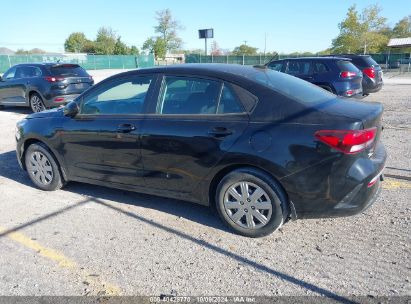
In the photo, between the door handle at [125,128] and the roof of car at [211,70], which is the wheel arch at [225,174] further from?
the door handle at [125,128]

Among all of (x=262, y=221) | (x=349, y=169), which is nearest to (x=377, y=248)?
(x=349, y=169)

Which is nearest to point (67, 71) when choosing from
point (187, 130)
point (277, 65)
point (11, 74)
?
point (11, 74)

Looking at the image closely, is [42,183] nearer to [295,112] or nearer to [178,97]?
[178,97]

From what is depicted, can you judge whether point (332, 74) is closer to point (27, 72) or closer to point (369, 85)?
point (369, 85)

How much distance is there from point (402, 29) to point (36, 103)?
3329 inches

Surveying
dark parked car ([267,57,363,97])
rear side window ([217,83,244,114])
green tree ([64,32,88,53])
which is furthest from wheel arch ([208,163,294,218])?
green tree ([64,32,88,53])

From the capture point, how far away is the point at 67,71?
11.2 metres

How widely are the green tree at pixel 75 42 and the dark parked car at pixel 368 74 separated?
9655 centimetres

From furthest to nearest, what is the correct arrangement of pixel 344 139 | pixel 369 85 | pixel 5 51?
pixel 5 51, pixel 369 85, pixel 344 139

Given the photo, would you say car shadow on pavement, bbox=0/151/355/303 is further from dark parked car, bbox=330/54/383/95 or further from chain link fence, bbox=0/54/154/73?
chain link fence, bbox=0/54/154/73

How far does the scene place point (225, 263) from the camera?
3135 mm

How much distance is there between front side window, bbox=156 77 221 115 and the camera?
3605 mm

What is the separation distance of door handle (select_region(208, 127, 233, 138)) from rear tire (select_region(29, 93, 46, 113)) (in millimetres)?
9229

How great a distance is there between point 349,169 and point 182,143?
159 centimetres
